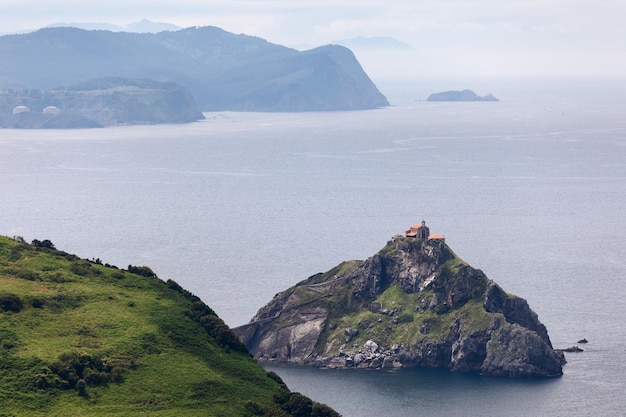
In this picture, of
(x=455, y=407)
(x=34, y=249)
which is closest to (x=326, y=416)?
(x=455, y=407)

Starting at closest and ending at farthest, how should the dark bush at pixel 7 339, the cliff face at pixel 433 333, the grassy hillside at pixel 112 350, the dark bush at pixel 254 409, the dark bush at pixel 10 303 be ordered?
the grassy hillside at pixel 112 350
the dark bush at pixel 7 339
the dark bush at pixel 254 409
the dark bush at pixel 10 303
the cliff face at pixel 433 333

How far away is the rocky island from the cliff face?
14 cm

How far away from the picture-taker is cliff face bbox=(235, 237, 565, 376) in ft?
610

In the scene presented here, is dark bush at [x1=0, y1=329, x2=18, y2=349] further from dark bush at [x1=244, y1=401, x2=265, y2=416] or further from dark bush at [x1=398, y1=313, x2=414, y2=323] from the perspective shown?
dark bush at [x1=398, y1=313, x2=414, y2=323]

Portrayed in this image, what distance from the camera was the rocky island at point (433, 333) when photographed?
186 metres

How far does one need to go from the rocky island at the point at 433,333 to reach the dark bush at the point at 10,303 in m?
59.1

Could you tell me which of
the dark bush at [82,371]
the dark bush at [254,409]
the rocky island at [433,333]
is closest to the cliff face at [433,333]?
the rocky island at [433,333]

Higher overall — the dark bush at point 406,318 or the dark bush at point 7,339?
the dark bush at point 7,339

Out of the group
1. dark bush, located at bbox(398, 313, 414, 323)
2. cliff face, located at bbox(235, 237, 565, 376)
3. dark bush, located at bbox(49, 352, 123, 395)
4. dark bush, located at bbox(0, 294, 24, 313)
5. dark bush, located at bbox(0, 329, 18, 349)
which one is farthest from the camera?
dark bush, located at bbox(398, 313, 414, 323)

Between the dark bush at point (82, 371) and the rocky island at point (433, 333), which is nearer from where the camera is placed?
the dark bush at point (82, 371)

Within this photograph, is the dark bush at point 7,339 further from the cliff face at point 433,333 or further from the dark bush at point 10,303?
the cliff face at point 433,333

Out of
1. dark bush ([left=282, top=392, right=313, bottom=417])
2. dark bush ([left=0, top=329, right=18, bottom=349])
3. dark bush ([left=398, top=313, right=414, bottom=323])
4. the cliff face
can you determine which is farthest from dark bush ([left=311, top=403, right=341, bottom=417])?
dark bush ([left=398, top=313, right=414, bottom=323])

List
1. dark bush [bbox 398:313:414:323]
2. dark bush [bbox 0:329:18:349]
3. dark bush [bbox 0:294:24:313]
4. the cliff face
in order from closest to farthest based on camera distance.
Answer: dark bush [bbox 0:329:18:349]
dark bush [bbox 0:294:24:313]
the cliff face
dark bush [bbox 398:313:414:323]

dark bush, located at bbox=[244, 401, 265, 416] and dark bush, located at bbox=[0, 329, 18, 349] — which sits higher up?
dark bush, located at bbox=[0, 329, 18, 349]
